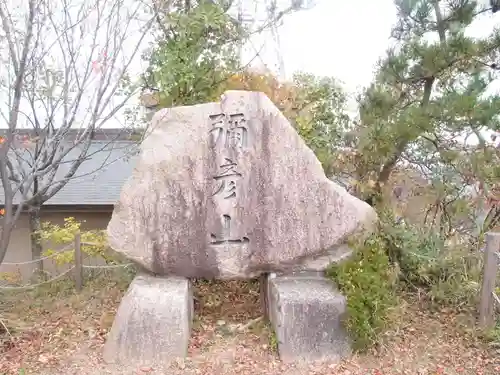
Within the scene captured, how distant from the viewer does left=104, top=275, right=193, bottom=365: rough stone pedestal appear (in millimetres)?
4531

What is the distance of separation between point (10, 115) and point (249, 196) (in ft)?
7.28

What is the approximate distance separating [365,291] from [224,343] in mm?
1501

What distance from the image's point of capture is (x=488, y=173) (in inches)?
235

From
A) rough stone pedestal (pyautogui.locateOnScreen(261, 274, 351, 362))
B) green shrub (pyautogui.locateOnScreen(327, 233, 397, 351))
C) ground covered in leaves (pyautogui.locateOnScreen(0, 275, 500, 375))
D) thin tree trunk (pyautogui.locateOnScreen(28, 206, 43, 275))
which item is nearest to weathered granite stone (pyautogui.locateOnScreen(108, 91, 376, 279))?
green shrub (pyautogui.locateOnScreen(327, 233, 397, 351))

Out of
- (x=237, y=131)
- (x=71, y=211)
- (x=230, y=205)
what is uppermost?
(x=237, y=131)

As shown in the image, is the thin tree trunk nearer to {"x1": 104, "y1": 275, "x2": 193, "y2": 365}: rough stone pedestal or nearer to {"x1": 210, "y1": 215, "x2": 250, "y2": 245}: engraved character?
{"x1": 104, "y1": 275, "x2": 193, "y2": 365}: rough stone pedestal

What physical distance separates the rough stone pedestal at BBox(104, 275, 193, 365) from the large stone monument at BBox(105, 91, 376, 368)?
0.36 feet

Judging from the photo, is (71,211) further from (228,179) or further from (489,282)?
(489,282)

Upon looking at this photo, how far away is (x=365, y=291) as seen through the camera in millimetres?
4531

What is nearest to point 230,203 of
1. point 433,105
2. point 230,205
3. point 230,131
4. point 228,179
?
point 230,205

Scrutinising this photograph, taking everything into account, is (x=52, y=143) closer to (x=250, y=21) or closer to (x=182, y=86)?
(x=182, y=86)

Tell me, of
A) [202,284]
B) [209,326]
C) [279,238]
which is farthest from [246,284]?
[279,238]

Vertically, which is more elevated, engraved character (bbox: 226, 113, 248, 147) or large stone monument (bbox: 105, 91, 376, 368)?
Answer: engraved character (bbox: 226, 113, 248, 147)

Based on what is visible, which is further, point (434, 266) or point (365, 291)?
point (434, 266)
